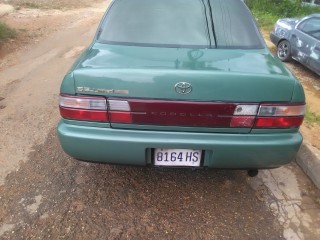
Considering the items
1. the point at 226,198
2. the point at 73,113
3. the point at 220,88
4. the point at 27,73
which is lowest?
the point at 27,73

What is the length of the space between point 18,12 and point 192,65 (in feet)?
37.5

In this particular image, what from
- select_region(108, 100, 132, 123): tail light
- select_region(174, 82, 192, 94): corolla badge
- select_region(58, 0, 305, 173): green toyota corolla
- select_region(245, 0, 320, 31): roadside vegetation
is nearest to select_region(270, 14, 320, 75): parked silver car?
select_region(58, 0, 305, 173): green toyota corolla

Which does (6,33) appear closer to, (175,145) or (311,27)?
(311,27)

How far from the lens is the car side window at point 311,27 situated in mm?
6306

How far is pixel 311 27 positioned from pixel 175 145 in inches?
222

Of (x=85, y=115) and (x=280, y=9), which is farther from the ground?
(x=85, y=115)

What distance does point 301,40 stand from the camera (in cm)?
649

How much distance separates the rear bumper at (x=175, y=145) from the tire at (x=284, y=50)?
204 inches

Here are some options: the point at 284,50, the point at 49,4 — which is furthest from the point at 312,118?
the point at 49,4

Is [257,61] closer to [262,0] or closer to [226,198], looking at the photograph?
[226,198]

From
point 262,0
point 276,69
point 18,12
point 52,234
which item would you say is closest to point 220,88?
point 276,69

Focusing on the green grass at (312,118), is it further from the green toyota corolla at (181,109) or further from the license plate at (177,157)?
the license plate at (177,157)

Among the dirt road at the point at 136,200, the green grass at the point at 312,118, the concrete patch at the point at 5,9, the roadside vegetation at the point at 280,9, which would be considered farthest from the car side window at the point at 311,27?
the concrete patch at the point at 5,9

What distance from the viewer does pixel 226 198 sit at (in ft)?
8.99
